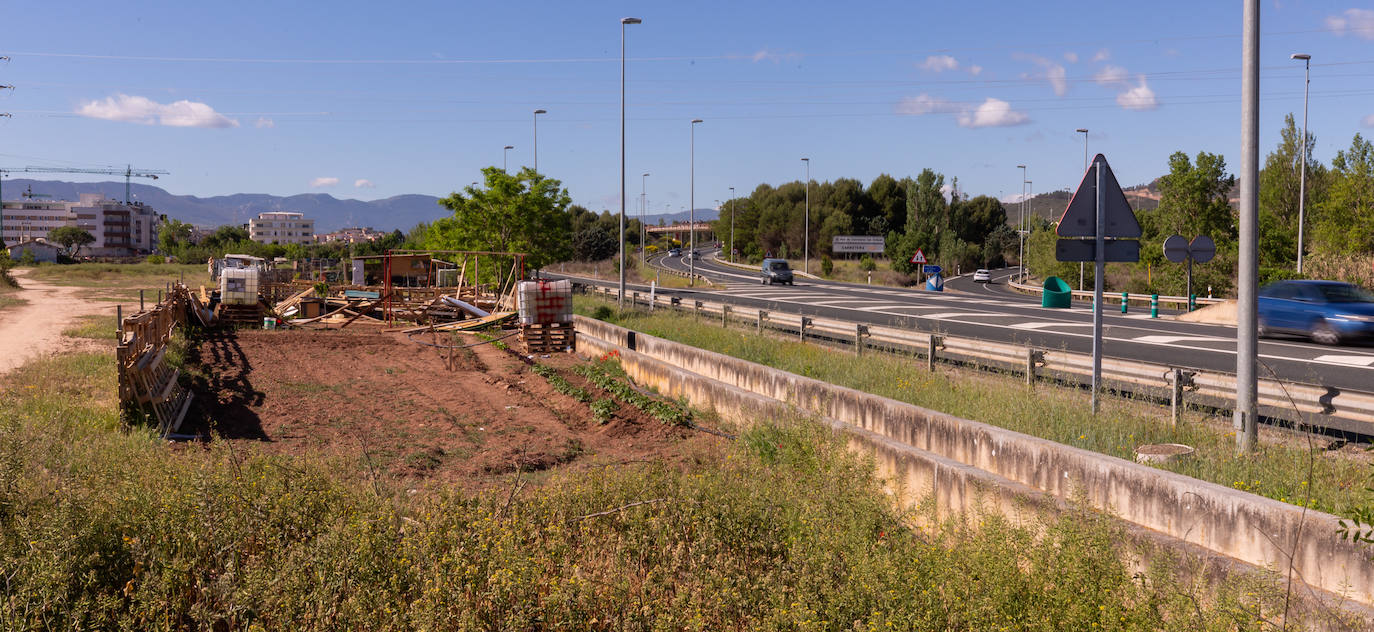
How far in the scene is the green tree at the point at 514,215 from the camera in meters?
37.2

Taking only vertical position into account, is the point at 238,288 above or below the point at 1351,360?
above

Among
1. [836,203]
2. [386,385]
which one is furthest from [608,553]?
[836,203]

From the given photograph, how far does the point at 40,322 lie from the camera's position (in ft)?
92.3

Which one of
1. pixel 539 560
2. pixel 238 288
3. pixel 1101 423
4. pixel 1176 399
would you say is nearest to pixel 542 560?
pixel 539 560

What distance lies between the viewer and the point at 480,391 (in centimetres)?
1576

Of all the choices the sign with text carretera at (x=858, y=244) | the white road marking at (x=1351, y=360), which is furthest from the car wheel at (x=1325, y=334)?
the sign with text carretera at (x=858, y=244)

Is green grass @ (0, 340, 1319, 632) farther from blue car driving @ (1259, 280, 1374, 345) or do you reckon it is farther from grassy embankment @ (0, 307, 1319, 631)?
blue car driving @ (1259, 280, 1374, 345)

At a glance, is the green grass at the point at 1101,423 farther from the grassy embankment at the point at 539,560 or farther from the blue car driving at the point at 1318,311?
the blue car driving at the point at 1318,311

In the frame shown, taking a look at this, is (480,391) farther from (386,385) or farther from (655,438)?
(655,438)

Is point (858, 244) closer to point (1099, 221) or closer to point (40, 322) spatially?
point (40, 322)

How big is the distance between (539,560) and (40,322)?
96.9 ft

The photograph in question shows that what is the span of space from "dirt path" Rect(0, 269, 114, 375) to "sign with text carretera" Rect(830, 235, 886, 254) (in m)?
65.9

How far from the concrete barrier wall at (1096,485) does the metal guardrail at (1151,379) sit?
78 cm

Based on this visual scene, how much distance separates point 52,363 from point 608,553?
1602cm
